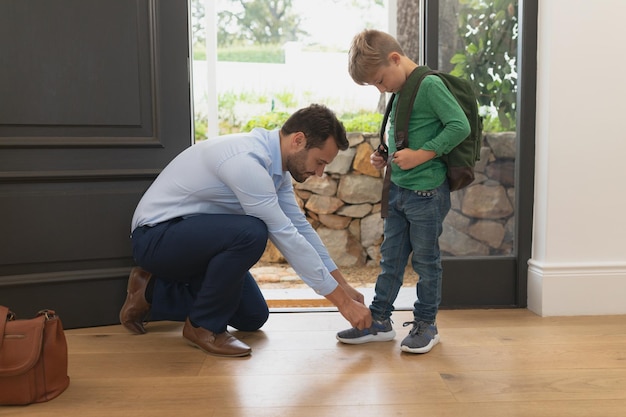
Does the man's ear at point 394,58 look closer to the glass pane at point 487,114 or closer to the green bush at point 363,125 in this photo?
the glass pane at point 487,114

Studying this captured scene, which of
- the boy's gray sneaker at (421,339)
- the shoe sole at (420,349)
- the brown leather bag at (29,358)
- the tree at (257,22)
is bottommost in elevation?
the shoe sole at (420,349)

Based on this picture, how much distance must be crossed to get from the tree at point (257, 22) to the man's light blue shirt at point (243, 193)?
176 inches

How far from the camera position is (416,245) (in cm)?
208

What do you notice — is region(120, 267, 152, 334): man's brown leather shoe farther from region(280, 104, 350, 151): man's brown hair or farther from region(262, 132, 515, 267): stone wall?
region(262, 132, 515, 267): stone wall

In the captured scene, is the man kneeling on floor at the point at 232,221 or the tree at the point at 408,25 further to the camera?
the tree at the point at 408,25

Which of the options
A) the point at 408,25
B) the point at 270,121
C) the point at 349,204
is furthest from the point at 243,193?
the point at 408,25

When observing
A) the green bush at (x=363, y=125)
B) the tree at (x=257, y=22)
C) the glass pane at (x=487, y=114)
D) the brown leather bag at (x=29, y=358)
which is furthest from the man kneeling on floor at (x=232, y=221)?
the tree at (x=257, y=22)

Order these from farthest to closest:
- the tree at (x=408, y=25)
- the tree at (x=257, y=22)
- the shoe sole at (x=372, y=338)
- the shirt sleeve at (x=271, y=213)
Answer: the tree at (x=257, y=22) → the tree at (x=408, y=25) → the shoe sole at (x=372, y=338) → the shirt sleeve at (x=271, y=213)

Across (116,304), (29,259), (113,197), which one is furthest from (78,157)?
(116,304)

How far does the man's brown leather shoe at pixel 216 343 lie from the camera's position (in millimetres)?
1996

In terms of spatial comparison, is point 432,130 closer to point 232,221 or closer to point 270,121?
point 232,221

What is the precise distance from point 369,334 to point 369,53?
100 centimetres

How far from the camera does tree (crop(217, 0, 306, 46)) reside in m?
6.30

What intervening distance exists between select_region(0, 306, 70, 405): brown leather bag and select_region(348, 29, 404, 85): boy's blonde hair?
1.23 m
